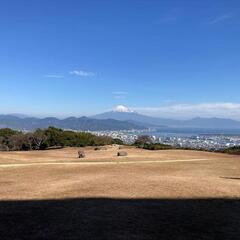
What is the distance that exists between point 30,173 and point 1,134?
46.0 m

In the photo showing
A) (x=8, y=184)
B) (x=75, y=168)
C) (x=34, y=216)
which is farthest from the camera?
(x=75, y=168)

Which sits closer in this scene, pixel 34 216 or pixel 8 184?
pixel 34 216

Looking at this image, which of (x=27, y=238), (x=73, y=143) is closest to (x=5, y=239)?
(x=27, y=238)

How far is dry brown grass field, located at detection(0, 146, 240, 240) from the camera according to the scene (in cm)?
1318

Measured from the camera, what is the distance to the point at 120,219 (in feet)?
47.5

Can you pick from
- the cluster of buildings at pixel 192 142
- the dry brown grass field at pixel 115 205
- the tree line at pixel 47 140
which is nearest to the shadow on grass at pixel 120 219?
the dry brown grass field at pixel 115 205

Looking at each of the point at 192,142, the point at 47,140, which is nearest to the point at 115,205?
the point at 47,140

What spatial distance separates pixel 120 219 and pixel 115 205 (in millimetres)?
2310

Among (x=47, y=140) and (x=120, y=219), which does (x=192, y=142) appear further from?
(x=120, y=219)

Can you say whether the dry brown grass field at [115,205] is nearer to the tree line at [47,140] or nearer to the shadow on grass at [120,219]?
the shadow on grass at [120,219]

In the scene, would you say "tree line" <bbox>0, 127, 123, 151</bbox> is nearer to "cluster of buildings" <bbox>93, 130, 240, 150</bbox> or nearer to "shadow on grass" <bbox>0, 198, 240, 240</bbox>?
"cluster of buildings" <bbox>93, 130, 240, 150</bbox>

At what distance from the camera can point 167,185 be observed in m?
21.6

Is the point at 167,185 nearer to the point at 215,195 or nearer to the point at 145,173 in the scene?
the point at 215,195

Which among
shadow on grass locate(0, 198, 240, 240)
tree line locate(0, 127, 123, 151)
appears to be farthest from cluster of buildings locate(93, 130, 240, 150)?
shadow on grass locate(0, 198, 240, 240)
